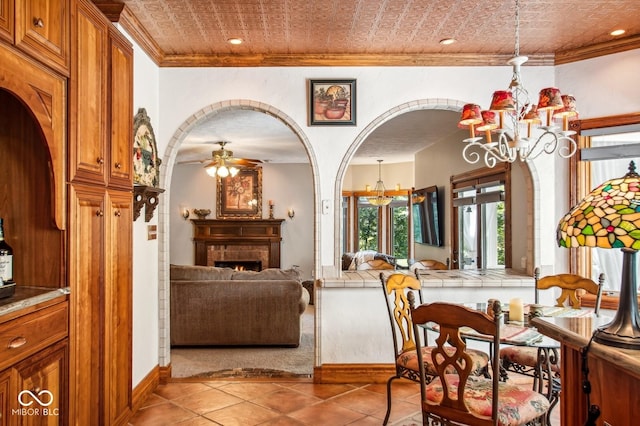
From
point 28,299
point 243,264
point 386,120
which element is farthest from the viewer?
point 243,264

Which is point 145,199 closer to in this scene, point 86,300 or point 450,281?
point 86,300

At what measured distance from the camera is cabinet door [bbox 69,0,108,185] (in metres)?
2.27

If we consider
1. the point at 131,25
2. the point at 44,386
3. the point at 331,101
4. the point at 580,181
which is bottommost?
the point at 44,386

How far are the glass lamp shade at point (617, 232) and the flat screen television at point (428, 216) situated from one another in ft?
20.2

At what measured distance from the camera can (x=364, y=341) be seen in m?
3.94

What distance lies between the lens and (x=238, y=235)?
9.93m

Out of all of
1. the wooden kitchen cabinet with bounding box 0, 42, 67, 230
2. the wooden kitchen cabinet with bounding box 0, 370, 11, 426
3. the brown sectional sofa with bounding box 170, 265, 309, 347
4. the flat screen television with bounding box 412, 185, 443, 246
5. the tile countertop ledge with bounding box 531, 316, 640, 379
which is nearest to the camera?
the tile countertop ledge with bounding box 531, 316, 640, 379

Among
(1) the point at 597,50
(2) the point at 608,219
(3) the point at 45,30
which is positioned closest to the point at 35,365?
(3) the point at 45,30

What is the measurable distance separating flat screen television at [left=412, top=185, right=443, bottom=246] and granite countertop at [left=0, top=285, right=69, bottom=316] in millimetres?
6178

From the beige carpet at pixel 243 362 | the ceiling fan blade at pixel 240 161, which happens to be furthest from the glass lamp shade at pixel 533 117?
the ceiling fan blade at pixel 240 161

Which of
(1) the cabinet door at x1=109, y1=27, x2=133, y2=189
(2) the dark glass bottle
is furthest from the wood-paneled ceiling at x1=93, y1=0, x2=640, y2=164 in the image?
(2) the dark glass bottle

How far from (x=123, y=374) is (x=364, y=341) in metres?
1.88

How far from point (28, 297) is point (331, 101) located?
8.98 feet

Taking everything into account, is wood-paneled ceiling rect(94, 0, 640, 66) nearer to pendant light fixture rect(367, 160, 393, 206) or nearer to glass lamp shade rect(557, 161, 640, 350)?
glass lamp shade rect(557, 161, 640, 350)
